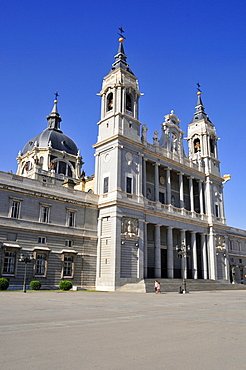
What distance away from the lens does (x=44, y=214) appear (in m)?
37.7

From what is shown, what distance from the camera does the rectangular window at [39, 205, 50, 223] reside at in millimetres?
37206

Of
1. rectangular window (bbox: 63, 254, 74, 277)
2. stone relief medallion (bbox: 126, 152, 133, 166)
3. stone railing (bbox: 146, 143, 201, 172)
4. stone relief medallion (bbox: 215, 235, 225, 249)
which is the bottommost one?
rectangular window (bbox: 63, 254, 74, 277)

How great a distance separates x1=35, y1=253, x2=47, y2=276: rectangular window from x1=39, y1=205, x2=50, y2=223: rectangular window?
3806 millimetres

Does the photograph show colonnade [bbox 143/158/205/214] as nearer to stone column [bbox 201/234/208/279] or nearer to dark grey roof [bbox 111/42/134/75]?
stone column [bbox 201/234/208/279]

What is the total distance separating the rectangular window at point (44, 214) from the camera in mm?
37206

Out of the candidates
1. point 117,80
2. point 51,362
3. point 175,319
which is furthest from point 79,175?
point 51,362

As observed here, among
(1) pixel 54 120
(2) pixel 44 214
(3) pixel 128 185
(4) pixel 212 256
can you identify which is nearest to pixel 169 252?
(4) pixel 212 256

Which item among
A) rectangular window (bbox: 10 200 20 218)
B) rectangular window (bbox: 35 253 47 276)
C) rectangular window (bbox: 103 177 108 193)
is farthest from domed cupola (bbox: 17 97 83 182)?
rectangular window (bbox: 35 253 47 276)

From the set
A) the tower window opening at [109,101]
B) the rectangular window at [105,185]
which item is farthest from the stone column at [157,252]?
the tower window opening at [109,101]

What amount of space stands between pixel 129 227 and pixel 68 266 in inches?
340

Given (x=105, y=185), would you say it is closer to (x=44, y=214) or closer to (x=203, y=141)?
(x=44, y=214)

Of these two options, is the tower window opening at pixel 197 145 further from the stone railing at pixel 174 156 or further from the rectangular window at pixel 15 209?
the rectangular window at pixel 15 209

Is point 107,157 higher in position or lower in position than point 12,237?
higher

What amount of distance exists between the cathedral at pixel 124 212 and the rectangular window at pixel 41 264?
0.10 m
